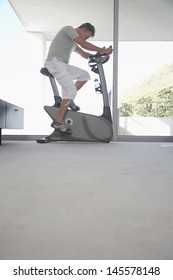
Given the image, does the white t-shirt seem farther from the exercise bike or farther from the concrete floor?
the concrete floor

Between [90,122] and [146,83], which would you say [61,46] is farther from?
[146,83]

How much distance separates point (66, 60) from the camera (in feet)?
11.0

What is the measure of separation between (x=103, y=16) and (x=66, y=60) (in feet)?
9.07

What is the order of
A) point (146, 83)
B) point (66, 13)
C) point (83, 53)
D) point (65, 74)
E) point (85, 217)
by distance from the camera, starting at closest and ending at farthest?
point (85, 217)
point (65, 74)
point (83, 53)
point (146, 83)
point (66, 13)

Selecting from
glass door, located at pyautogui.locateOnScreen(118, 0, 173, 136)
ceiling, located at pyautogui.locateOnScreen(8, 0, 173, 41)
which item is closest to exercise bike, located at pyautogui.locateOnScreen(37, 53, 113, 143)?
glass door, located at pyautogui.locateOnScreen(118, 0, 173, 136)

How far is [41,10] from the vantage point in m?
5.63

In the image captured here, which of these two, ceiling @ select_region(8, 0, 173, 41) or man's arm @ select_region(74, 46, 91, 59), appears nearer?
man's arm @ select_region(74, 46, 91, 59)

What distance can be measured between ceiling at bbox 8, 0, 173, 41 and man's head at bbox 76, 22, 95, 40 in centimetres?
162

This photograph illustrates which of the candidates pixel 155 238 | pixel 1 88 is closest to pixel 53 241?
pixel 155 238

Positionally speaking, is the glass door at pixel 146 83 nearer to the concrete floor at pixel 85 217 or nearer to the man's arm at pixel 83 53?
the man's arm at pixel 83 53

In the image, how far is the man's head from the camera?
131 inches

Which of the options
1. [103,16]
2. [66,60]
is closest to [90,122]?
[66,60]
